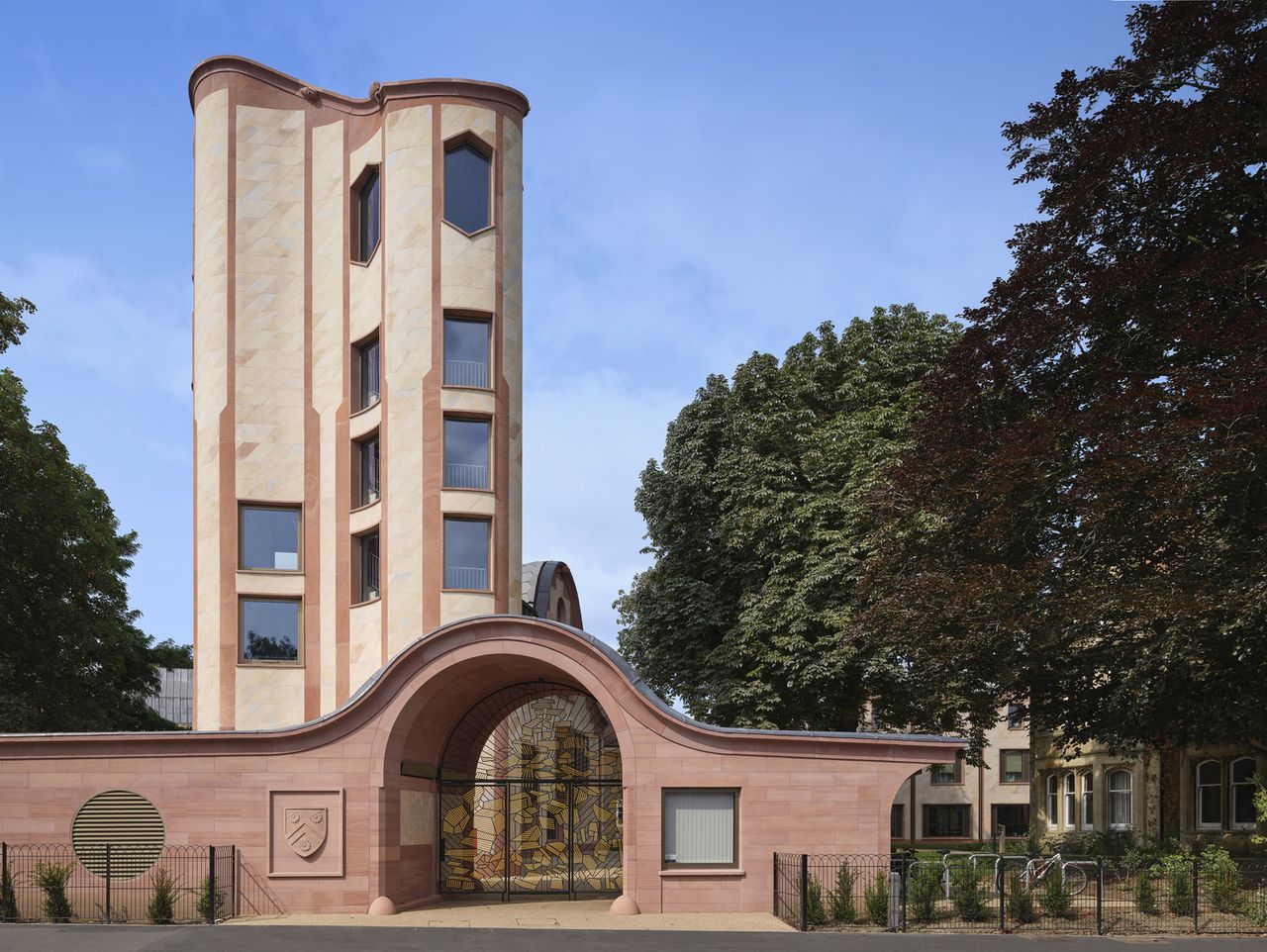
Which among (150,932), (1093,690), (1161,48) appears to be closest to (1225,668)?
(1093,690)

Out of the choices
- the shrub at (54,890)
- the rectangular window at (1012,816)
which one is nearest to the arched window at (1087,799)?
the rectangular window at (1012,816)

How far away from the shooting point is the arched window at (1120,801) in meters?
48.6

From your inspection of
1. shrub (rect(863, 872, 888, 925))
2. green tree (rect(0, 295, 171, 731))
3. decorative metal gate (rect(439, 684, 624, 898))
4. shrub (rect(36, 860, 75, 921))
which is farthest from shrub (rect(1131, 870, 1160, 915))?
green tree (rect(0, 295, 171, 731))

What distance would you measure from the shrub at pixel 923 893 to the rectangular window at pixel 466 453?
51.5 ft

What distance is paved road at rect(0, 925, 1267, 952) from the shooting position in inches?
834

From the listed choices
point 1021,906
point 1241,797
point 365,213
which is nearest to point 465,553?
point 365,213

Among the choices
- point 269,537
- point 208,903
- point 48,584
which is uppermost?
point 269,537

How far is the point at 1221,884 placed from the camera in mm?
25391

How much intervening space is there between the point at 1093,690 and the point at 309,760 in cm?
1884

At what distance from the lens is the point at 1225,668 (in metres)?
29.5

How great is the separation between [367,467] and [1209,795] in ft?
94.8

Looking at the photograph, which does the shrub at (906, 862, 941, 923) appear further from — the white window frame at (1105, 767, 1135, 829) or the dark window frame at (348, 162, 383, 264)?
the white window frame at (1105, 767, 1135, 829)

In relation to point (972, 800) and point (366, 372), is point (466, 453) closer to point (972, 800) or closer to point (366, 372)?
point (366, 372)

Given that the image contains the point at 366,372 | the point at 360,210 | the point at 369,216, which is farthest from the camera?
the point at 360,210
